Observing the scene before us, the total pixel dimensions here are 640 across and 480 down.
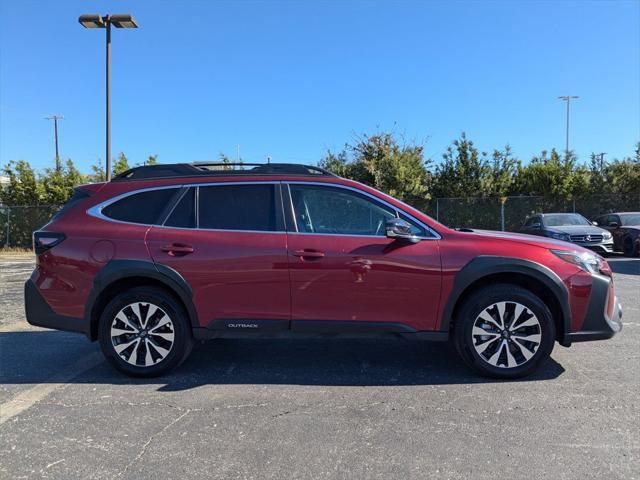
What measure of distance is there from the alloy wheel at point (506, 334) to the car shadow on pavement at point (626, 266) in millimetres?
8924

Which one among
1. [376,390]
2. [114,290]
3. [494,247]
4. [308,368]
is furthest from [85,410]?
[494,247]

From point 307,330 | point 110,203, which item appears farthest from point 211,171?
point 307,330

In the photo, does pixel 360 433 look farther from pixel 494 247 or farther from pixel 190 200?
pixel 190 200

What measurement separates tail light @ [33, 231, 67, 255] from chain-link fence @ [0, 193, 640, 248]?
60.8 ft

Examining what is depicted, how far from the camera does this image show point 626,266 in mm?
12898

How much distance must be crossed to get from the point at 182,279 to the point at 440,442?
97.9 inches

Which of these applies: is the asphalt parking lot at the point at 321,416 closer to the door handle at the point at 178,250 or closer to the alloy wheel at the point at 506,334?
the alloy wheel at the point at 506,334

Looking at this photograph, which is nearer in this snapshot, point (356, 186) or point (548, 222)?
point (356, 186)

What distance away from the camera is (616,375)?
14.6 ft

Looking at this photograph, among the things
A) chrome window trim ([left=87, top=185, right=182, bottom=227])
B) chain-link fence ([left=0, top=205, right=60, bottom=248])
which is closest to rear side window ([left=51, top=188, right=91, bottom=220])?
chrome window trim ([left=87, top=185, right=182, bottom=227])

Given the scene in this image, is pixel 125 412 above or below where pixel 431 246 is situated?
below

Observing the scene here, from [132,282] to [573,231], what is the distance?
43.9 feet

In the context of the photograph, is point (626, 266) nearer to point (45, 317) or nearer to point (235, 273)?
point (235, 273)

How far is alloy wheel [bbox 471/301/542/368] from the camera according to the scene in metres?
4.21
